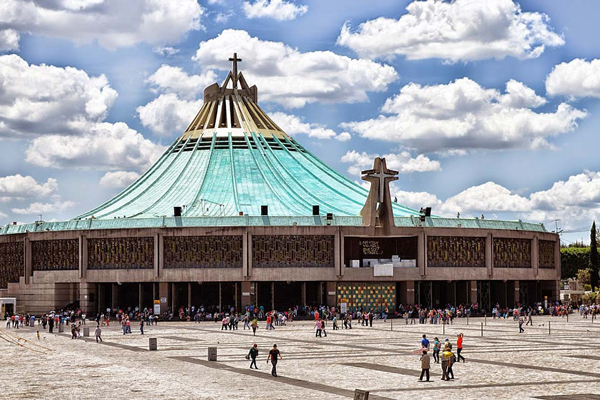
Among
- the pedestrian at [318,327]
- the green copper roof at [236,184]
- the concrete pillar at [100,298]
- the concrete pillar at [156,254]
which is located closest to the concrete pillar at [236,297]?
the concrete pillar at [156,254]

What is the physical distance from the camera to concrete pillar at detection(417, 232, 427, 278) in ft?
288

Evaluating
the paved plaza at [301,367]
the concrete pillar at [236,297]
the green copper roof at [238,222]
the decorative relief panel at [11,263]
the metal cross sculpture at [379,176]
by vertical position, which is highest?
the metal cross sculpture at [379,176]

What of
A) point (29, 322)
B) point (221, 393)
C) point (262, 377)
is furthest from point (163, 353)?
point (29, 322)

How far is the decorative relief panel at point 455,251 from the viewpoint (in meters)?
89.1

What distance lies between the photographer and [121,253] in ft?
286

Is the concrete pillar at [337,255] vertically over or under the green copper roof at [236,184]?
under

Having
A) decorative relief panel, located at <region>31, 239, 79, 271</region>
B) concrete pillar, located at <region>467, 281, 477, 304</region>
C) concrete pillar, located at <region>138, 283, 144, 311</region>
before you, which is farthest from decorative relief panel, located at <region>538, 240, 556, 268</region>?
decorative relief panel, located at <region>31, 239, 79, 271</region>

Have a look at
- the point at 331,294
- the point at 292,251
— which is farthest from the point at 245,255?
the point at 331,294

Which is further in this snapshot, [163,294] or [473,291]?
[473,291]

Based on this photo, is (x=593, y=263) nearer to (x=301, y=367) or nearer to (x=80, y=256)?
(x=80, y=256)

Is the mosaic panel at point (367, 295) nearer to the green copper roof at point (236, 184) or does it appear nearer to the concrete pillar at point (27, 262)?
the green copper roof at point (236, 184)

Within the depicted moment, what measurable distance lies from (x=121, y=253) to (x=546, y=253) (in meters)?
41.7

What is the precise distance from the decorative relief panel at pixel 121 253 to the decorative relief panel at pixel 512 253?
1240 inches

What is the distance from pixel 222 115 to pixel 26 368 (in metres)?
71.6
